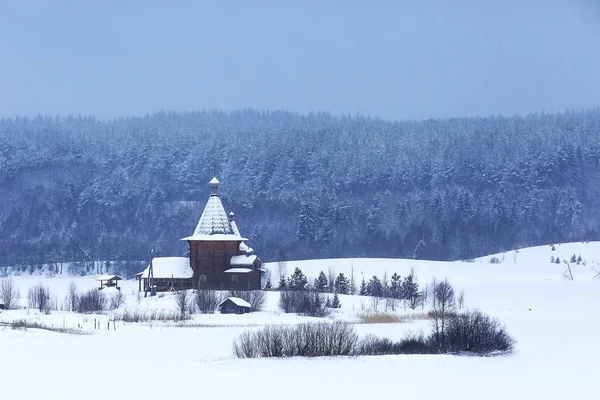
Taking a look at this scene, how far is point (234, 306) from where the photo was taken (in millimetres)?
57062

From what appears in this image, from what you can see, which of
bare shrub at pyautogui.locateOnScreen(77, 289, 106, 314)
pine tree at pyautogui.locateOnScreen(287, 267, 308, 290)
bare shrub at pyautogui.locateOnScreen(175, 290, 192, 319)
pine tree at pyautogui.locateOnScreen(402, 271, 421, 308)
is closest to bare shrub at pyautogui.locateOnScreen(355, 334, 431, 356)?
bare shrub at pyautogui.locateOnScreen(175, 290, 192, 319)

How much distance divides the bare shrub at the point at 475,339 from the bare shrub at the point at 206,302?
23099mm

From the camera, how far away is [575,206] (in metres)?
136

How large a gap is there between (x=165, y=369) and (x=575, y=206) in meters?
112

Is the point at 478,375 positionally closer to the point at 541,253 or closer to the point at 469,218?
the point at 541,253

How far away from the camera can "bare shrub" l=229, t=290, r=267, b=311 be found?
5941 cm

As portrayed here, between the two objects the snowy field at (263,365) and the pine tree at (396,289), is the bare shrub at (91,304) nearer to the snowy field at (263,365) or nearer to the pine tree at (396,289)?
the snowy field at (263,365)

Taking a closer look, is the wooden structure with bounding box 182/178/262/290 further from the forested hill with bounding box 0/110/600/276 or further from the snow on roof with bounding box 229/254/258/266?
the forested hill with bounding box 0/110/600/276

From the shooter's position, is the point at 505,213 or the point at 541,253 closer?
the point at 541,253

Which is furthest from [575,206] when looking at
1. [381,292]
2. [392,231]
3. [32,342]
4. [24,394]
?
[24,394]

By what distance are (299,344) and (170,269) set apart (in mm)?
34473

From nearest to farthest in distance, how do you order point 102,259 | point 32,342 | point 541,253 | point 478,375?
point 478,375 → point 32,342 → point 541,253 → point 102,259

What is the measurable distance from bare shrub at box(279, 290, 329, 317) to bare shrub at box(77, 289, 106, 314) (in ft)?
34.1

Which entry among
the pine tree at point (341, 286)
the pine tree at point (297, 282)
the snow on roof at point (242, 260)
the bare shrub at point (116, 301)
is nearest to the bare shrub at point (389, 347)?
the bare shrub at point (116, 301)
